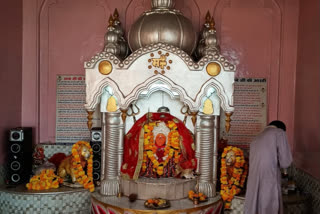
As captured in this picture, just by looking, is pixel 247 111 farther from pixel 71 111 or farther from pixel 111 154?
pixel 71 111

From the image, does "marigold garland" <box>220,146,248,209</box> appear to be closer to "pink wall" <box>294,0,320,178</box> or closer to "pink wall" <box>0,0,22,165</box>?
"pink wall" <box>294,0,320,178</box>

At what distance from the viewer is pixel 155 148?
18.2 ft

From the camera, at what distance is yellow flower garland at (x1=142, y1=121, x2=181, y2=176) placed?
217 inches

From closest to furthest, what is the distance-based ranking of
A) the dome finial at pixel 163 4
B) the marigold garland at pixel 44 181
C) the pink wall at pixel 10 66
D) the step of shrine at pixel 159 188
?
1. the step of shrine at pixel 159 188
2. the marigold garland at pixel 44 181
3. the dome finial at pixel 163 4
4. the pink wall at pixel 10 66

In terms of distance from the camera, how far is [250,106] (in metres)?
6.52

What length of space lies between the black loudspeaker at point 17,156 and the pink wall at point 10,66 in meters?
0.18

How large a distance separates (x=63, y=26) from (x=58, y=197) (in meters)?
3.17

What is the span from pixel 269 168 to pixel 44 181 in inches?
135

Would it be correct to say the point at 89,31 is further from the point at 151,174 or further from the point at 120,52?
the point at 151,174

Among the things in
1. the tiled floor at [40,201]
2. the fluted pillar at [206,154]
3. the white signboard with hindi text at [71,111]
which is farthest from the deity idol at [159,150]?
the white signboard with hindi text at [71,111]

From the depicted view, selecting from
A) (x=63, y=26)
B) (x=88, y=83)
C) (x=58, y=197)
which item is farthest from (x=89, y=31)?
(x=58, y=197)

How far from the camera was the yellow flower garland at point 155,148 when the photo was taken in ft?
18.1

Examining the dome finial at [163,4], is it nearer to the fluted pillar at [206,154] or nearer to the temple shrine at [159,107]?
the temple shrine at [159,107]

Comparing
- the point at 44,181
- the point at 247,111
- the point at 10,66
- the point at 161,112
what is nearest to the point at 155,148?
the point at 161,112
